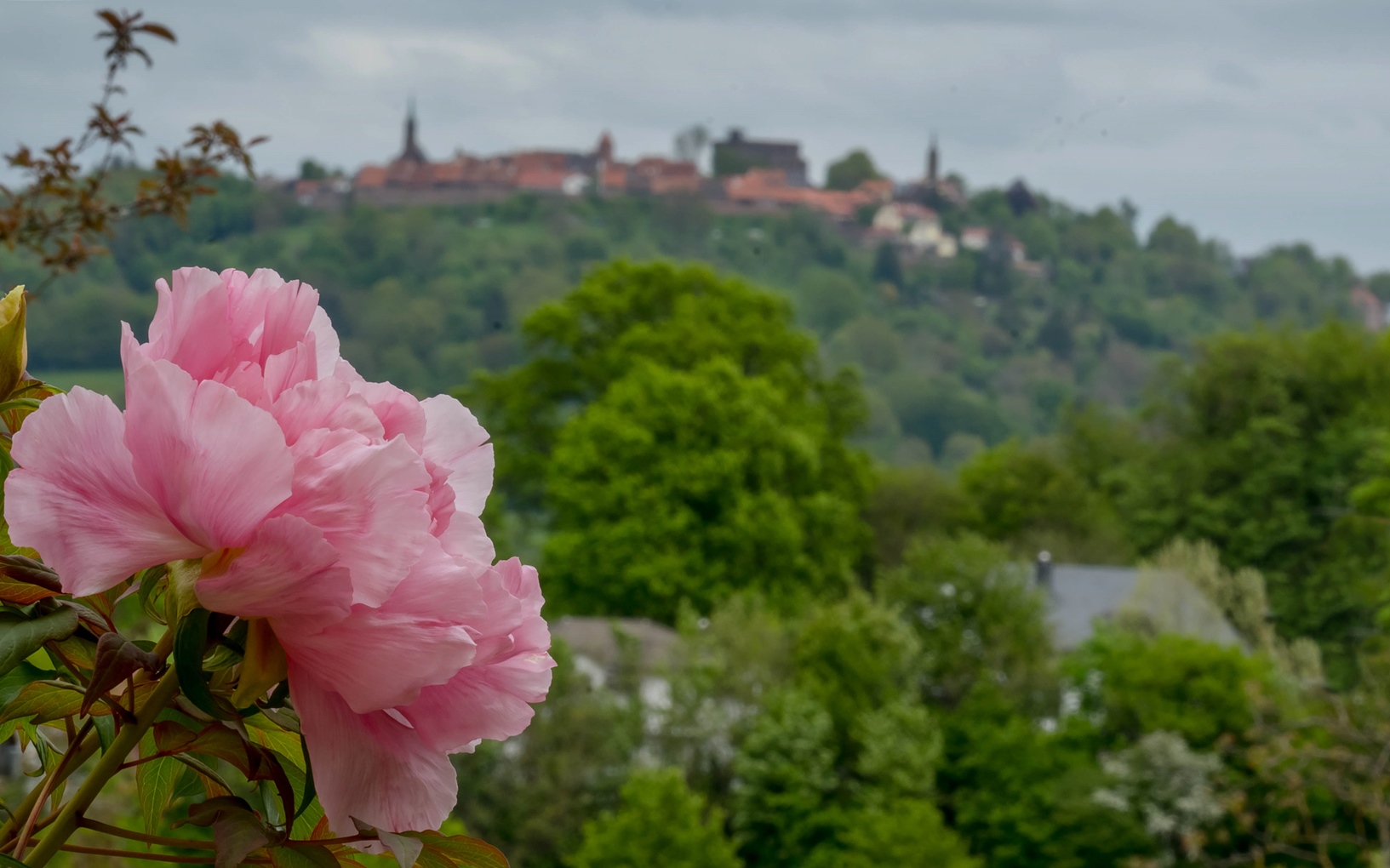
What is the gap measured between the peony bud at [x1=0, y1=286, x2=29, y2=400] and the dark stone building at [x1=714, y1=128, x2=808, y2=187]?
7489cm

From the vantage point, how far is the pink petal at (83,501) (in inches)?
24.0

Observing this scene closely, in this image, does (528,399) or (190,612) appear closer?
(190,612)

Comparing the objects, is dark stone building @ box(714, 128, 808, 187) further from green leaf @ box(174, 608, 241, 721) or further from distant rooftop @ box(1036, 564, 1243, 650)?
green leaf @ box(174, 608, 241, 721)

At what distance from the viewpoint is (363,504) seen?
615 mm

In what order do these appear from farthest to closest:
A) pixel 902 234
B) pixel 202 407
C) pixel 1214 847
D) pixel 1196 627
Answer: pixel 902 234 → pixel 1196 627 → pixel 1214 847 → pixel 202 407

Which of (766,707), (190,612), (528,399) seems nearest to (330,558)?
(190,612)

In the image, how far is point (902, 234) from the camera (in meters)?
70.8

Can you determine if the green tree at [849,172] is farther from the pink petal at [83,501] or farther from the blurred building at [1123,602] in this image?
the pink petal at [83,501]

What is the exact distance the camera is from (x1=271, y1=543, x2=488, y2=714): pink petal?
0.63 metres

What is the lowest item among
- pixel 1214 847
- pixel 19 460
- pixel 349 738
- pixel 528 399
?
pixel 1214 847

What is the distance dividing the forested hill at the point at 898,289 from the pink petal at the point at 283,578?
23329 mm

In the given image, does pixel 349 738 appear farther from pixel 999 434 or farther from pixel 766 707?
pixel 999 434

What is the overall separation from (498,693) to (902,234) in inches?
2810

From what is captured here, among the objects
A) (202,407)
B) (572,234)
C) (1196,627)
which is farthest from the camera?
(572,234)
